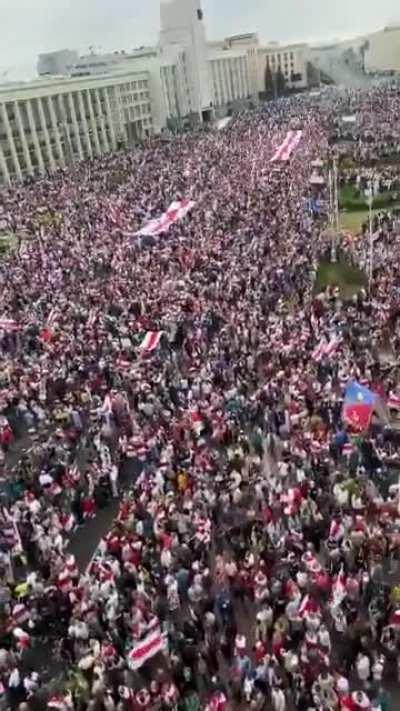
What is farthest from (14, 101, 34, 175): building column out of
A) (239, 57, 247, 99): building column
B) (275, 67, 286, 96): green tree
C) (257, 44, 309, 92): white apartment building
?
(257, 44, 309, 92): white apartment building

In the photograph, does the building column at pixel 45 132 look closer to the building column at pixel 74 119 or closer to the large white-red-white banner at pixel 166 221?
the building column at pixel 74 119

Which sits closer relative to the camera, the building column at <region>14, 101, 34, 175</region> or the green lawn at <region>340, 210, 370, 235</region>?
the green lawn at <region>340, 210, 370, 235</region>

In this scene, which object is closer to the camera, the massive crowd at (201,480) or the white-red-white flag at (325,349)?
the massive crowd at (201,480)

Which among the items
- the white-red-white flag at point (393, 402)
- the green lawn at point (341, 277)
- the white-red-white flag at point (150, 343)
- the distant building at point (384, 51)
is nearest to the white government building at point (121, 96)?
the distant building at point (384, 51)

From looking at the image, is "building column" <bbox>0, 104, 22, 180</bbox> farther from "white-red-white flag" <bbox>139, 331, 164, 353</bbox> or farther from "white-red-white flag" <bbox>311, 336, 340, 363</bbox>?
"white-red-white flag" <bbox>311, 336, 340, 363</bbox>

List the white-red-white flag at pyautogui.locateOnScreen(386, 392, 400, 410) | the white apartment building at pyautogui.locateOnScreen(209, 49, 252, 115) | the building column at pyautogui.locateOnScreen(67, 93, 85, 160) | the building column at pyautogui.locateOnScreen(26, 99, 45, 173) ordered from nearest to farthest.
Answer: the white-red-white flag at pyautogui.locateOnScreen(386, 392, 400, 410) → the building column at pyautogui.locateOnScreen(26, 99, 45, 173) → the building column at pyautogui.locateOnScreen(67, 93, 85, 160) → the white apartment building at pyautogui.locateOnScreen(209, 49, 252, 115)

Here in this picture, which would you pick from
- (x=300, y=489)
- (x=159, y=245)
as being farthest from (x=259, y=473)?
(x=159, y=245)
